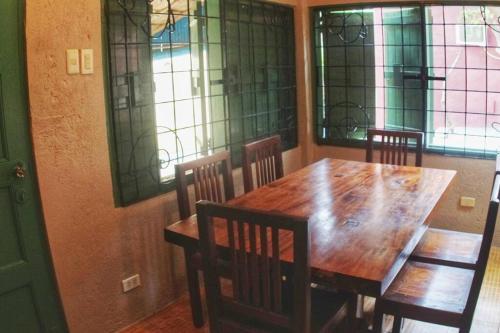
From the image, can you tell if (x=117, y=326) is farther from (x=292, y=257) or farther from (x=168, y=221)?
(x=292, y=257)

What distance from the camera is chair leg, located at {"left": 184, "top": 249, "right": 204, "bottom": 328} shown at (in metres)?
2.83

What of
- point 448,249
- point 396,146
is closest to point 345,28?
point 396,146

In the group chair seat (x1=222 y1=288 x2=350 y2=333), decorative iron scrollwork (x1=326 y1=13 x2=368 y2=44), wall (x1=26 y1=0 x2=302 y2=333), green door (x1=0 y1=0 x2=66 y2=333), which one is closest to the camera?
chair seat (x1=222 y1=288 x2=350 y2=333)

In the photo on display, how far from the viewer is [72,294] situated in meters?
2.62

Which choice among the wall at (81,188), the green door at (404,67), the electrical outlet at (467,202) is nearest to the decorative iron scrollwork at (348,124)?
the green door at (404,67)

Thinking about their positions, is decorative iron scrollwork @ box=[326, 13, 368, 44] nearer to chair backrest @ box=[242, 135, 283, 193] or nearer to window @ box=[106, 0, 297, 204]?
window @ box=[106, 0, 297, 204]

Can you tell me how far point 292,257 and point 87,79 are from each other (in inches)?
56.6

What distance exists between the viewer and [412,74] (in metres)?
4.12

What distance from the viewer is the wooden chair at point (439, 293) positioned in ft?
6.64

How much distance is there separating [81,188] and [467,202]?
286cm

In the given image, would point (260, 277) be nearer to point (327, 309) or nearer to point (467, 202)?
point (327, 309)

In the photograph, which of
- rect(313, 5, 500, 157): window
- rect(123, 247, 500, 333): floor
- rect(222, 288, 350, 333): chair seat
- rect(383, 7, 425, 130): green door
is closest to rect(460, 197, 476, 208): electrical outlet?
rect(313, 5, 500, 157): window

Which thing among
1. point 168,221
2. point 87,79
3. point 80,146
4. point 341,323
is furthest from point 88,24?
point 341,323

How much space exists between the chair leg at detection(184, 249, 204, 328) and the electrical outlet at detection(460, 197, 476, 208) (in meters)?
2.24
